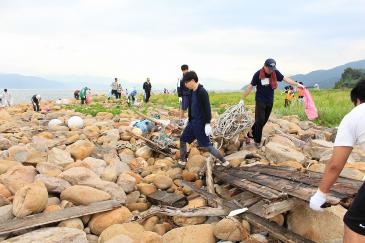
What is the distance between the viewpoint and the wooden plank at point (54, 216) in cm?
450

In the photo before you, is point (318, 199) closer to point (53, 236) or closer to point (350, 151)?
point (350, 151)

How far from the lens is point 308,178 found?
4867 mm

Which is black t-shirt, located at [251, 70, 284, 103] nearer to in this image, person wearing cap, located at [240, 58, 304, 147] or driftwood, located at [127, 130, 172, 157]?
person wearing cap, located at [240, 58, 304, 147]

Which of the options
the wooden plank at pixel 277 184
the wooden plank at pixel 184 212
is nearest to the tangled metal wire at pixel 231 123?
the wooden plank at pixel 277 184

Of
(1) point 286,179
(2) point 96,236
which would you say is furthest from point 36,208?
(1) point 286,179

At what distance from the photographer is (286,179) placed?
4984 millimetres

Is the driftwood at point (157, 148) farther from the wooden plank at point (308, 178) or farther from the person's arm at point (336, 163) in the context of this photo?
the person's arm at point (336, 163)

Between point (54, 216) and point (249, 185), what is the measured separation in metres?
2.62

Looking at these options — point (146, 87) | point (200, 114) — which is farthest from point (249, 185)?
point (146, 87)

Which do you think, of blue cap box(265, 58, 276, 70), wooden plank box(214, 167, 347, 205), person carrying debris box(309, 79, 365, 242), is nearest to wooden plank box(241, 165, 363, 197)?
wooden plank box(214, 167, 347, 205)

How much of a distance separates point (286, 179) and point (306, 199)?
0.96 metres

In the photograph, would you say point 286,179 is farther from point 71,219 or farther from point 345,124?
point 71,219

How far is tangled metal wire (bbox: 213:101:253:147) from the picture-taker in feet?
24.4

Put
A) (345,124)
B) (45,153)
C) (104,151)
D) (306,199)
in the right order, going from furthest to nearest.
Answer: (104,151)
(45,153)
(306,199)
(345,124)
